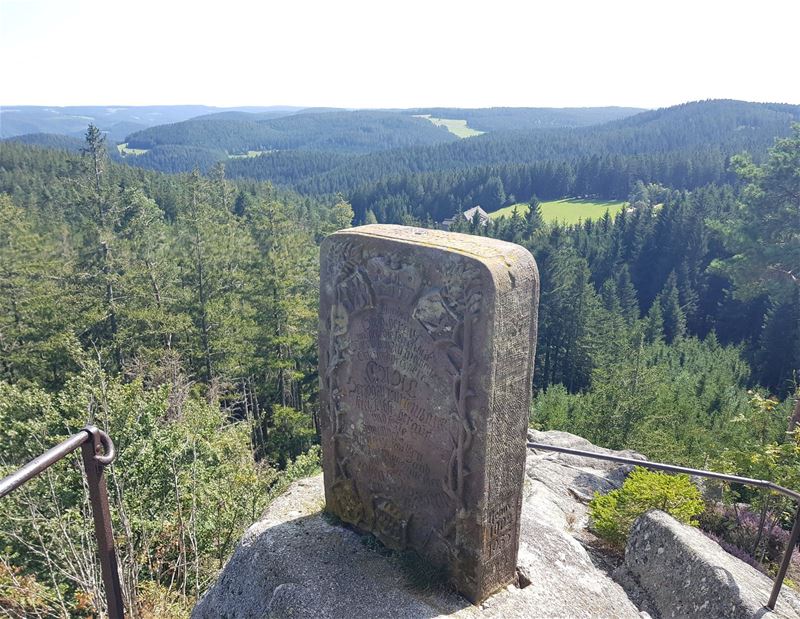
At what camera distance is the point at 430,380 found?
195 inches

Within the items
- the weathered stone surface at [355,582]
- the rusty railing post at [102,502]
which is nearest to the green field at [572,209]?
the weathered stone surface at [355,582]

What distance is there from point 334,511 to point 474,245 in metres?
3.43

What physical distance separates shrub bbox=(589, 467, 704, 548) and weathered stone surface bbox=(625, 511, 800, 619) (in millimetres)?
226

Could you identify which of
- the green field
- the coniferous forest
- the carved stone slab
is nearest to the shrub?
the coniferous forest

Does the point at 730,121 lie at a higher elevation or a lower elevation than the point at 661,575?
higher

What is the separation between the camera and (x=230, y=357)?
2573 centimetres

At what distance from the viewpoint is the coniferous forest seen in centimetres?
871

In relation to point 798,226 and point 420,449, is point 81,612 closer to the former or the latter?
point 420,449

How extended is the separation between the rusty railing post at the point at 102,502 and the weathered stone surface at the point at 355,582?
1.83 m

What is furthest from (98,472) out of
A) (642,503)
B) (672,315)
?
(672,315)

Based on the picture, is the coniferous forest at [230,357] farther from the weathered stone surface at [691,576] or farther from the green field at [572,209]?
the green field at [572,209]

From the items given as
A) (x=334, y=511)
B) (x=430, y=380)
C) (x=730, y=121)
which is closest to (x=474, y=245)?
(x=430, y=380)

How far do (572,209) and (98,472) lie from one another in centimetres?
11240

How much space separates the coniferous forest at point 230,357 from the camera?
871 centimetres
